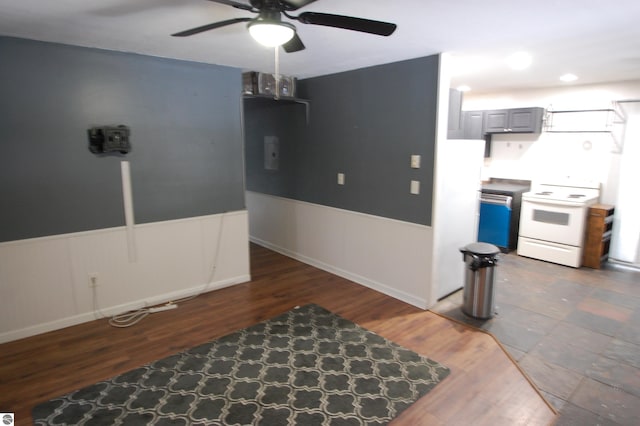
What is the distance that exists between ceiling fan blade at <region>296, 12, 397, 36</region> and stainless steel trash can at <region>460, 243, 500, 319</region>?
227 cm

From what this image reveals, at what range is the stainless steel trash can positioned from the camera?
337 centimetres

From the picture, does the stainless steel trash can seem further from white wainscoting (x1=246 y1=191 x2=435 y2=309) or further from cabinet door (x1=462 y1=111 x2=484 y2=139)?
cabinet door (x1=462 y1=111 x2=484 y2=139)

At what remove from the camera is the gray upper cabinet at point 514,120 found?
5.27 m

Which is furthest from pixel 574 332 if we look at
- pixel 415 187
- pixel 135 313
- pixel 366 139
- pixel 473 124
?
pixel 135 313

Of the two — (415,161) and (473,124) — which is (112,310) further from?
(473,124)

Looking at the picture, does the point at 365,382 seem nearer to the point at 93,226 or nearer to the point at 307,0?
the point at 307,0

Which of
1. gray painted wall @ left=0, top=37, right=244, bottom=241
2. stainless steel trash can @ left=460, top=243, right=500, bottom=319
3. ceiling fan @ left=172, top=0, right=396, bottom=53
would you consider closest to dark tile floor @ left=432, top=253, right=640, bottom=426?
stainless steel trash can @ left=460, top=243, right=500, bottom=319

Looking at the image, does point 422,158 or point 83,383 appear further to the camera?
point 422,158

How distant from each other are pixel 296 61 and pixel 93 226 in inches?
95.9

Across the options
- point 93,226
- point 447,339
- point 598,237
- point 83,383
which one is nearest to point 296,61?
point 93,226

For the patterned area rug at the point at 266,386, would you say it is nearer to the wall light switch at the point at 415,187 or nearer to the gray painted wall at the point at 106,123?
the wall light switch at the point at 415,187

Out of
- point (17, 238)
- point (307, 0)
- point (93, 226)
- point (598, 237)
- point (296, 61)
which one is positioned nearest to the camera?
point (307, 0)

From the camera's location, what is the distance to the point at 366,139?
4012mm

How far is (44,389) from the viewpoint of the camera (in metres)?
2.46
